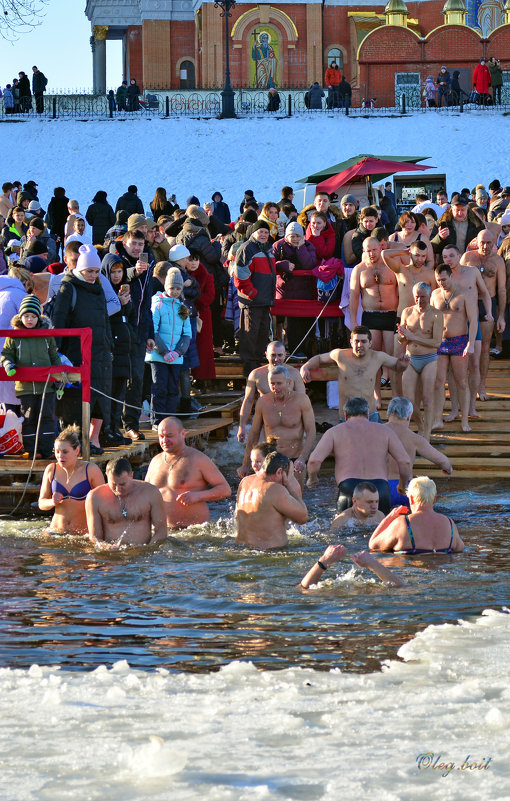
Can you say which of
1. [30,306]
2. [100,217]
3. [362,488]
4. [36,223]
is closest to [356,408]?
[362,488]

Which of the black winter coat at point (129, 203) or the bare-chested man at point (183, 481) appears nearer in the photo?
the bare-chested man at point (183, 481)

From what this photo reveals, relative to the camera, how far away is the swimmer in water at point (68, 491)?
1093 centimetres

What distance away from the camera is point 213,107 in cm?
4597

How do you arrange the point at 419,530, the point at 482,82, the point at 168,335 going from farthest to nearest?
the point at 482,82, the point at 168,335, the point at 419,530

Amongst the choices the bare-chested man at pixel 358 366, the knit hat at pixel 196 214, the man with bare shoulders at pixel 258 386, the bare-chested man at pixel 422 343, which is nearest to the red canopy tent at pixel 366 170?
the knit hat at pixel 196 214

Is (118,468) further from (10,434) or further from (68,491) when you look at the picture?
(10,434)

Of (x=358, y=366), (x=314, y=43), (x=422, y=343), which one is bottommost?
(x=358, y=366)

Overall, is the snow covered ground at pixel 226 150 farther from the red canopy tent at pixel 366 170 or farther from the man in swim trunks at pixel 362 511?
the man in swim trunks at pixel 362 511

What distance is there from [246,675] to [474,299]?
26.4 ft

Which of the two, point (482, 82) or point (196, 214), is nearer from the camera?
point (196, 214)

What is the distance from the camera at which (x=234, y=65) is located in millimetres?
54344

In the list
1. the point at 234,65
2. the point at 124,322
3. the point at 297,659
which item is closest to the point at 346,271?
the point at 124,322

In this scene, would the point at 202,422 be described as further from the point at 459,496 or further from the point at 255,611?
the point at 255,611

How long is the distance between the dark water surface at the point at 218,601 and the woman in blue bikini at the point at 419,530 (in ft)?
0.33
